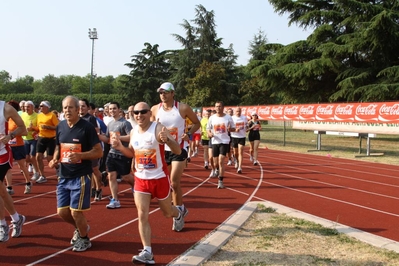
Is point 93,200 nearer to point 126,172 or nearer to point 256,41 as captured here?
point 126,172

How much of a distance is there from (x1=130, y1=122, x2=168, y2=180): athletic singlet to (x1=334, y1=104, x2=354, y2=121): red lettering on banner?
14864mm

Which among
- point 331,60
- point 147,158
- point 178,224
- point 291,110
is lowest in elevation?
point 178,224

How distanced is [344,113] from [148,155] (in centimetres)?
1525

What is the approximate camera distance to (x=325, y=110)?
1919 cm

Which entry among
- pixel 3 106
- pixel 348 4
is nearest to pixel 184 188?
pixel 3 106

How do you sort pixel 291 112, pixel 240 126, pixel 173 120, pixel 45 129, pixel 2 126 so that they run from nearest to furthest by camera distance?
pixel 2 126, pixel 173 120, pixel 45 129, pixel 240 126, pixel 291 112

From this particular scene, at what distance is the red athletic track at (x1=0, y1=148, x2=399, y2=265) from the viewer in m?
5.09

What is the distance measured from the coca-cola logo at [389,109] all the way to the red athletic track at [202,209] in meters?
3.06

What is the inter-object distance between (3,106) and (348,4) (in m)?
28.6

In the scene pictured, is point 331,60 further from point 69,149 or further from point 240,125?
point 69,149

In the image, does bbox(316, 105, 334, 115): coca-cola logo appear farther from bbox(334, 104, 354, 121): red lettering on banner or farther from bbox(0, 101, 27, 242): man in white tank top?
bbox(0, 101, 27, 242): man in white tank top

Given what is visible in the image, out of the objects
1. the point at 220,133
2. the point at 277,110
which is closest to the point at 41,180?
the point at 220,133

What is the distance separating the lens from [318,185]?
1041 cm

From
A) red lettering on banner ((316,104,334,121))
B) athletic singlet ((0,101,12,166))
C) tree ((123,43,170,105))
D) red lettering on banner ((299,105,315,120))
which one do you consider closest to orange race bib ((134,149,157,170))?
athletic singlet ((0,101,12,166))
